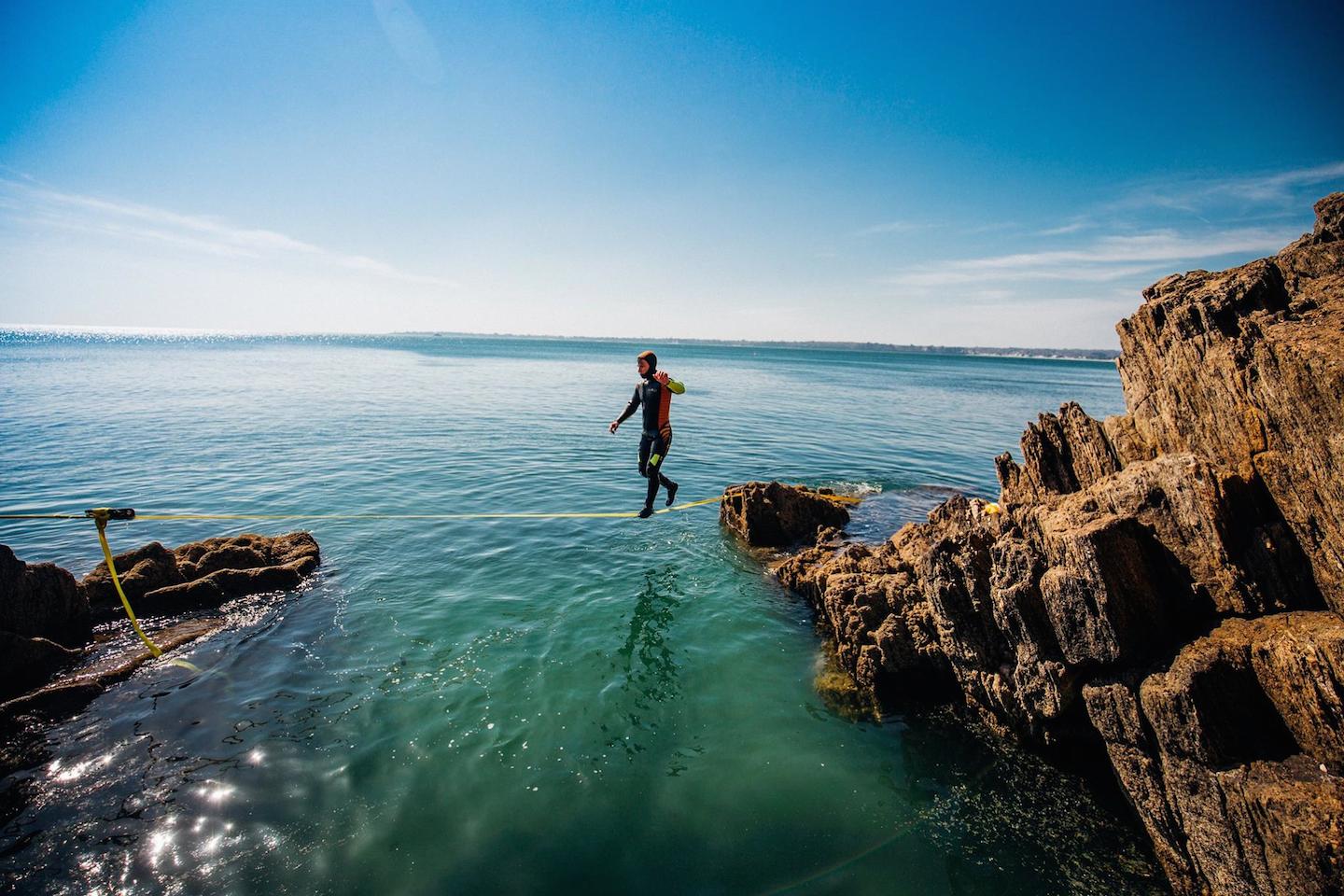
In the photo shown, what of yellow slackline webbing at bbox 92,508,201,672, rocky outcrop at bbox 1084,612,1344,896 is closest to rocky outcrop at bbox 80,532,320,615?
yellow slackline webbing at bbox 92,508,201,672

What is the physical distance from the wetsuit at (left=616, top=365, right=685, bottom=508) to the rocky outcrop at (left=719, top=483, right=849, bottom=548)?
1935 mm

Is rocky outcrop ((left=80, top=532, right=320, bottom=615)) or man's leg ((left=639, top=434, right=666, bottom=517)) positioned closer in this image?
rocky outcrop ((left=80, top=532, right=320, bottom=615))

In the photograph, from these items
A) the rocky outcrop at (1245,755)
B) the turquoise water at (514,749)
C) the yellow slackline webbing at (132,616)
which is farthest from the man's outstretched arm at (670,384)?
the yellow slackline webbing at (132,616)

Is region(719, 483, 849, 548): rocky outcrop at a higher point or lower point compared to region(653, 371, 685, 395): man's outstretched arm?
lower

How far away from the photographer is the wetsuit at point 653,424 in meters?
11.3

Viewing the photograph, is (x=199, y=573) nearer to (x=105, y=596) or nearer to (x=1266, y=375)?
(x=105, y=596)

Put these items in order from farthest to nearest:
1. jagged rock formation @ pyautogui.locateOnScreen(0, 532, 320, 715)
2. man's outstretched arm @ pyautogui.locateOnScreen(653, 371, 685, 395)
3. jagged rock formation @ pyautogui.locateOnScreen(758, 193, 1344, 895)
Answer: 1. man's outstretched arm @ pyautogui.locateOnScreen(653, 371, 685, 395)
2. jagged rock formation @ pyautogui.locateOnScreen(0, 532, 320, 715)
3. jagged rock formation @ pyautogui.locateOnScreen(758, 193, 1344, 895)

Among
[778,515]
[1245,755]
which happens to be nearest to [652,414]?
[778,515]

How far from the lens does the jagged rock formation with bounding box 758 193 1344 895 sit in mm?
3959

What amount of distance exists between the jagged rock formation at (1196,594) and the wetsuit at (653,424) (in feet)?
19.3

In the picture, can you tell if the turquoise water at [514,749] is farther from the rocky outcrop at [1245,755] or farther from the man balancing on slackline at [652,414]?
the man balancing on slackline at [652,414]

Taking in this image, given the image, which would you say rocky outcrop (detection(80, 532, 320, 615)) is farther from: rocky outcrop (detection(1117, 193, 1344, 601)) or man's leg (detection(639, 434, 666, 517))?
rocky outcrop (detection(1117, 193, 1344, 601))

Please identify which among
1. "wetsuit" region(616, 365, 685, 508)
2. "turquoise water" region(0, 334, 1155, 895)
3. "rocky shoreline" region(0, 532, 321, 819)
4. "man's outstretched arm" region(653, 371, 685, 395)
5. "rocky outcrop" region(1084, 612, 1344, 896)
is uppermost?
"man's outstretched arm" region(653, 371, 685, 395)

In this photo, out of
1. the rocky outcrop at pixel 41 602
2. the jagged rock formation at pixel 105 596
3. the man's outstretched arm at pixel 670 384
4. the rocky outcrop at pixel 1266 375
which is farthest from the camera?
the man's outstretched arm at pixel 670 384
